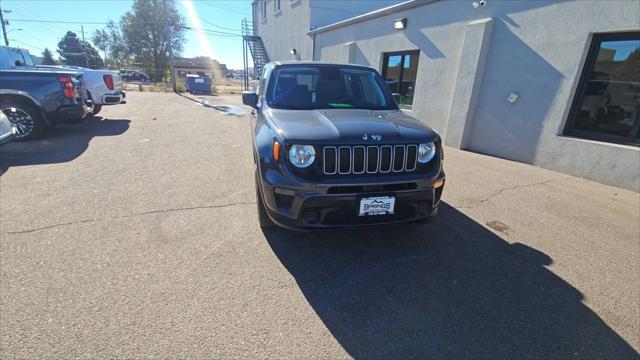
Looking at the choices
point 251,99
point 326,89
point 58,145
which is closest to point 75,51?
point 58,145

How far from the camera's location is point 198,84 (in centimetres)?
2214

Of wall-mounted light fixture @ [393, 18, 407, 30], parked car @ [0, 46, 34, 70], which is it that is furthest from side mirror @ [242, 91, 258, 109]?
parked car @ [0, 46, 34, 70]

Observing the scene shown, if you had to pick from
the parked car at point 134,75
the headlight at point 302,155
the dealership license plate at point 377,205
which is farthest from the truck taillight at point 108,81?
the parked car at point 134,75

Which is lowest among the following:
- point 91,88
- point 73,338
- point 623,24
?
point 73,338

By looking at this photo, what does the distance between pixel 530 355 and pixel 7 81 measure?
31.8 ft

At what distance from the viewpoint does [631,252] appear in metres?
3.13

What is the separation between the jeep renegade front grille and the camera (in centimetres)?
243

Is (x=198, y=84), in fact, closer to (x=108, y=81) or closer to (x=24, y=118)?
(x=108, y=81)

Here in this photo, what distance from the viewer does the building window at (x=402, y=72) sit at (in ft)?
28.6

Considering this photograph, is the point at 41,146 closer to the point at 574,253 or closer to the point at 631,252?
the point at 574,253

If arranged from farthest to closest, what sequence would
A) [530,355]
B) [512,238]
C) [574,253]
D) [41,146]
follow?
1. [41,146]
2. [512,238]
3. [574,253]
4. [530,355]

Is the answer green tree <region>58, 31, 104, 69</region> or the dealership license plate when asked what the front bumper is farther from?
green tree <region>58, 31, 104, 69</region>

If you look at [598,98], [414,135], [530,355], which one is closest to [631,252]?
[530,355]

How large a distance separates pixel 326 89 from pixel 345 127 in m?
1.25
